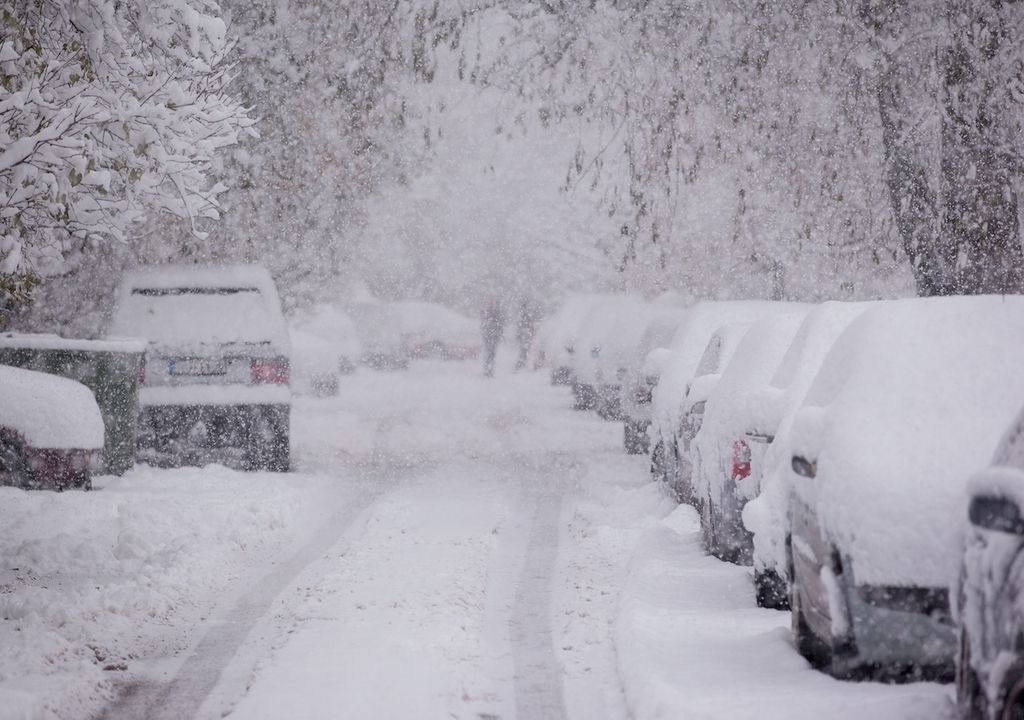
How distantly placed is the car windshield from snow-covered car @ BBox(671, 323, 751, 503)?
528 centimetres

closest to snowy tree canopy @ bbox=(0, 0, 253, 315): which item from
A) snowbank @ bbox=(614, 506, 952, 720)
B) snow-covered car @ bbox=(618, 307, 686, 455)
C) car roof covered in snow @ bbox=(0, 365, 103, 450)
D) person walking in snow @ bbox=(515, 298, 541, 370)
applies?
car roof covered in snow @ bbox=(0, 365, 103, 450)

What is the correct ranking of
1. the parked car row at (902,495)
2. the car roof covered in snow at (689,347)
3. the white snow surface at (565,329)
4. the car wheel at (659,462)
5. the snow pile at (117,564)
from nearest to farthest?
the parked car row at (902,495)
the snow pile at (117,564)
the car roof covered in snow at (689,347)
the car wheel at (659,462)
the white snow surface at (565,329)

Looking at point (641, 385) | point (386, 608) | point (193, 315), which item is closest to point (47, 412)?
point (193, 315)

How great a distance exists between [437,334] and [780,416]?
4070cm

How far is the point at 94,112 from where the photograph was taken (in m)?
8.33

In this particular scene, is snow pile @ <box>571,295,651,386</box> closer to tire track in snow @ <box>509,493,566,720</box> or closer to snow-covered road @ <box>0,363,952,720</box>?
snow-covered road @ <box>0,363,952,720</box>

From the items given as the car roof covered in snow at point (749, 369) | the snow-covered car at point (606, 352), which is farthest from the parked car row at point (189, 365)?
the snow-covered car at point (606, 352)

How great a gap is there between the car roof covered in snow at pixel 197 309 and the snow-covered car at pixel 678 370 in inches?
172

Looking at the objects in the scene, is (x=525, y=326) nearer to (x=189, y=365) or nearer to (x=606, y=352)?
(x=606, y=352)

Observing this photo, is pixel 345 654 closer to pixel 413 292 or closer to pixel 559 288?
pixel 559 288

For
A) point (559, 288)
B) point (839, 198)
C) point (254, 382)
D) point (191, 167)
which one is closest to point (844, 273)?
point (839, 198)

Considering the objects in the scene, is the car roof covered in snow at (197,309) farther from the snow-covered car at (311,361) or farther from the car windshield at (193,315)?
the snow-covered car at (311,361)

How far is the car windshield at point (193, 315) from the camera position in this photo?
46.8 ft

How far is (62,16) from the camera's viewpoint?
26.8 ft
